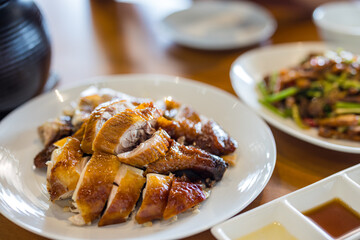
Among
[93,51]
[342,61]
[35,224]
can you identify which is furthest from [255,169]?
[93,51]

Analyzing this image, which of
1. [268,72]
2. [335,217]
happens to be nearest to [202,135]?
[335,217]

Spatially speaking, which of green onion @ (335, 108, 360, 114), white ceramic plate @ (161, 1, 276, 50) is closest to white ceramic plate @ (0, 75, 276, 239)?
green onion @ (335, 108, 360, 114)

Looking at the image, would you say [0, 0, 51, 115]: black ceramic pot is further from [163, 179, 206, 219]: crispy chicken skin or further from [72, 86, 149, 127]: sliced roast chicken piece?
[163, 179, 206, 219]: crispy chicken skin

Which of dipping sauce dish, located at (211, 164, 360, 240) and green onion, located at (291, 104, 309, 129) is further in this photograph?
green onion, located at (291, 104, 309, 129)

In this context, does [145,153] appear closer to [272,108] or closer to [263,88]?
[272,108]

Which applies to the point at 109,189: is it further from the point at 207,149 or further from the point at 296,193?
the point at 296,193

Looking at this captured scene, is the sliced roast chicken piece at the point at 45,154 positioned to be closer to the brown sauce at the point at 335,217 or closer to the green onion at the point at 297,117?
the brown sauce at the point at 335,217
